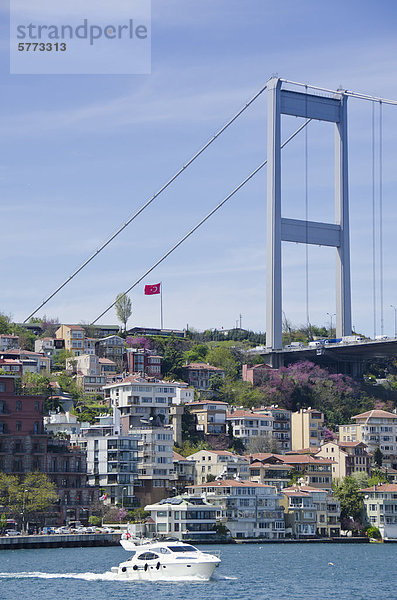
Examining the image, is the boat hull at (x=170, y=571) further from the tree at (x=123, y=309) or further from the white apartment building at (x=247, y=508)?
the tree at (x=123, y=309)

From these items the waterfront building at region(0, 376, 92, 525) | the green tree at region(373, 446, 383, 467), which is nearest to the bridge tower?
the green tree at region(373, 446, 383, 467)

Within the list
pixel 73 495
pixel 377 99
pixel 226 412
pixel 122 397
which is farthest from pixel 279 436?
pixel 377 99

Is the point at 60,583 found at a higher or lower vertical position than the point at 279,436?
lower

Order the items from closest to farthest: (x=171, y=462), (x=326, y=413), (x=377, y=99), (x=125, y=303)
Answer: (x=171, y=462) → (x=326, y=413) → (x=377, y=99) → (x=125, y=303)

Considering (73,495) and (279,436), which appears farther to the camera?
(279,436)

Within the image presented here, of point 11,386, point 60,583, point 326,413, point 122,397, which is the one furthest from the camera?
point 326,413

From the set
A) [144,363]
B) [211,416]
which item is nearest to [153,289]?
[144,363]

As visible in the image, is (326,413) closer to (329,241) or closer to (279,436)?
(279,436)
